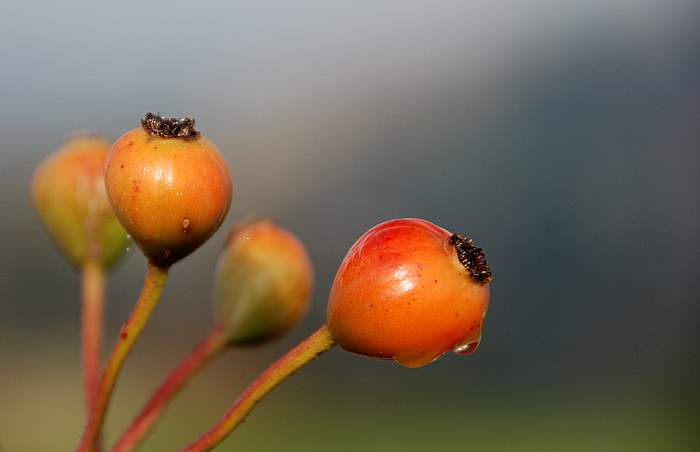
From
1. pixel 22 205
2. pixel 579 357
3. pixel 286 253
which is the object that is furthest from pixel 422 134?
pixel 286 253

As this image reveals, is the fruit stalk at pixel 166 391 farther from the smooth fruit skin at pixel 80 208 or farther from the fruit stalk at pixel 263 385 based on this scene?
the smooth fruit skin at pixel 80 208

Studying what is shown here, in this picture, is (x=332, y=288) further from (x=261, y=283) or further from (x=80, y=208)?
(x=80, y=208)

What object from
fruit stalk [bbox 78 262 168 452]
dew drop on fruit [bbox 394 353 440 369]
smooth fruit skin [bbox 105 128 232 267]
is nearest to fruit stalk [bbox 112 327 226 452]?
fruit stalk [bbox 78 262 168 452]

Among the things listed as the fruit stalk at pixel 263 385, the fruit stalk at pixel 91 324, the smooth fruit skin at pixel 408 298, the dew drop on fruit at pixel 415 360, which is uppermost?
the smooth fruit skin at pixel 408 298

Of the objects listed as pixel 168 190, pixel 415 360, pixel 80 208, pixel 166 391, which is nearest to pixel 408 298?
pixel 415 360

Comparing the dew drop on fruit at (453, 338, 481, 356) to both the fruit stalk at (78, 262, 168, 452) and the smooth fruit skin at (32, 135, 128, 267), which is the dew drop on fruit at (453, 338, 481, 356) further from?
the smooth fruit skin at (32, 135, 128, 267)

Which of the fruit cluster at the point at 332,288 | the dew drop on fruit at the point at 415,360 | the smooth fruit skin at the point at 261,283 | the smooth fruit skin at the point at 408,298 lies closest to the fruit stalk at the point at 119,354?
the fruit cluster at the point at 332,288

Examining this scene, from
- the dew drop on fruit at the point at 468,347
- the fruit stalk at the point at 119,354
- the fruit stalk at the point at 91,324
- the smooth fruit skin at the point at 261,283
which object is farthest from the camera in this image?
the smooth fruit skin at the point at 261,283
